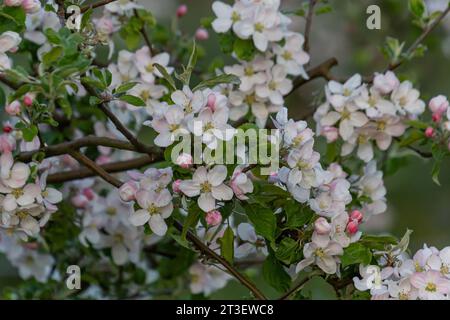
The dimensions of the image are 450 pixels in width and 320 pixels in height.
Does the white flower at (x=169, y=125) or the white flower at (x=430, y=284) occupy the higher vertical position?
the white flower at (x=169, y=125)

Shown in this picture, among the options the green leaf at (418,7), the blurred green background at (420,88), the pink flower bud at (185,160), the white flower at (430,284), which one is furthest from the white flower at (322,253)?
the blurred green background at (420,88)

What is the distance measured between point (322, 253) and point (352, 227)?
0.20ft

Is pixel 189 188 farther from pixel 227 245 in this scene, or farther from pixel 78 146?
pixel 78 146

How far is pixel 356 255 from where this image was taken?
136cm

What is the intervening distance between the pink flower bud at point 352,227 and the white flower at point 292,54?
1.43ft

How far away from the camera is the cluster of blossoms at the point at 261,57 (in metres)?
1.66

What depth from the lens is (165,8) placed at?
3.98m

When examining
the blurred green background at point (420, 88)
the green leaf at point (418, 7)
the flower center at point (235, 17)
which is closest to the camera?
the flower center at point (235, 17)

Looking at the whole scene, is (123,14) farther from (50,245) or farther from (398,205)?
(398,205)

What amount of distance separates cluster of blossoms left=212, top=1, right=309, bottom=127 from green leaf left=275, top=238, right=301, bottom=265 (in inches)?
14.6

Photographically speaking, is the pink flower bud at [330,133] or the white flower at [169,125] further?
the pink flower bud at [330,133]

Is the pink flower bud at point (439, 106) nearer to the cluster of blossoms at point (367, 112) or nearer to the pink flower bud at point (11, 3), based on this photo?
the cluster of blossoms at point (367, 112)

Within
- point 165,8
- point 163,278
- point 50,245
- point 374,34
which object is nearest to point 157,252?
point 163,278
